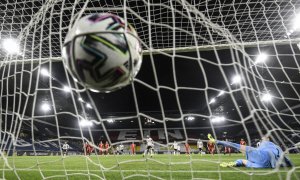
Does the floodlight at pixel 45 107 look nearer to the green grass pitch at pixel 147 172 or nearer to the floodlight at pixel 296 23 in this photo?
the green grass pitch at pixel 147 172

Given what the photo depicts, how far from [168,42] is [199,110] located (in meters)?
24.1

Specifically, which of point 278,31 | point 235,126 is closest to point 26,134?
point 235,126

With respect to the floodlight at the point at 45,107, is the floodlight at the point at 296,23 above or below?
below

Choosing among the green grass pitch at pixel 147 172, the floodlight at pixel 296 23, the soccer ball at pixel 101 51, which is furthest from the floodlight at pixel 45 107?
the soccer ball at pixel 101 51

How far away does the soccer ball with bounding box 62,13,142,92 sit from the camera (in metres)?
1.65

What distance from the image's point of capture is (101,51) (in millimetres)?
1643

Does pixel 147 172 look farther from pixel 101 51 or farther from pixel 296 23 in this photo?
pixel 296 23

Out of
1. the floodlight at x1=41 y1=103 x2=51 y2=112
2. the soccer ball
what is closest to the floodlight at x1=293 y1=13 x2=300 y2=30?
the soccer ball

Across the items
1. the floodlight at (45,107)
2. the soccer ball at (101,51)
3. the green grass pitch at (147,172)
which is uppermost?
the floodlight at (45,107)

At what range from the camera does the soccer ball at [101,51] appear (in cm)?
165

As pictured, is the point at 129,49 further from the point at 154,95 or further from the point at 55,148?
the point at 55,148

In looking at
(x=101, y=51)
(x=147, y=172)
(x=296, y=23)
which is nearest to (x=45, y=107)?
(x=147, y=172)

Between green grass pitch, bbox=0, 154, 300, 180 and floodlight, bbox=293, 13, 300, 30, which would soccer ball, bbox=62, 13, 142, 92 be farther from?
floodlight, bbox=293, 13, 300, 30

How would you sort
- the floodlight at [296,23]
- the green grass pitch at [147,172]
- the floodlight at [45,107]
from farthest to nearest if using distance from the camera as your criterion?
the floodlight at [45,107] → the floodlight at [296,23] → the green grass pitch at [147,172]
